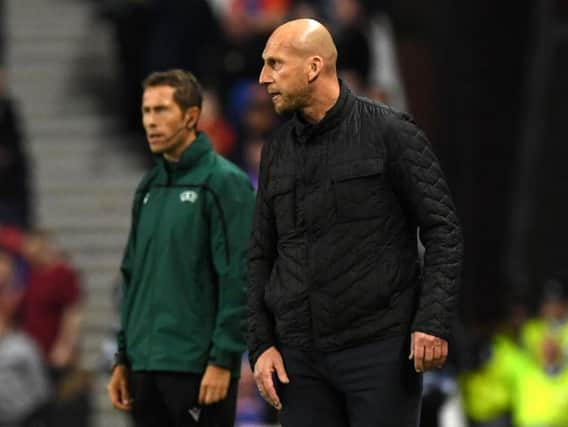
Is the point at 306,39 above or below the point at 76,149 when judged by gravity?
above

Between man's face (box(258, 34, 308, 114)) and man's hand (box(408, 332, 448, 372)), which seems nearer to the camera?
man's hand (box(408, 332, 448, 372))

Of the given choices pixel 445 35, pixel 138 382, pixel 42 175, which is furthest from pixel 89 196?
pixel 138 382

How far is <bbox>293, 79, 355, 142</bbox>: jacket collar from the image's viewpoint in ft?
24.1

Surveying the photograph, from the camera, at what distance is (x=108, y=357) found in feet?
40.5

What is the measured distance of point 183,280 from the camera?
8227mm

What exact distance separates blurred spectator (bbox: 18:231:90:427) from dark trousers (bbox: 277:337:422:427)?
7311 millimetres

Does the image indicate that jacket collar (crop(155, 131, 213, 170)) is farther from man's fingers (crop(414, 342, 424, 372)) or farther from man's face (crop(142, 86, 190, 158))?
man's fingers (crop(414, 342, 424, 372))

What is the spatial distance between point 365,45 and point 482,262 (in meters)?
3.81

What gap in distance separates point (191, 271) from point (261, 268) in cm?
76

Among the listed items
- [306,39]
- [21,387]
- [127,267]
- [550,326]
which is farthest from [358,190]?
[550,326]

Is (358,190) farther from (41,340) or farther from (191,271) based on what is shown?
(41,340)

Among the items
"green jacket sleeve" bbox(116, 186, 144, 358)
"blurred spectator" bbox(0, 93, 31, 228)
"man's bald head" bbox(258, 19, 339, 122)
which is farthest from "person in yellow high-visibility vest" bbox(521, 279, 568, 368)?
"man's bald head" bbox(258, 19, 339, 122)

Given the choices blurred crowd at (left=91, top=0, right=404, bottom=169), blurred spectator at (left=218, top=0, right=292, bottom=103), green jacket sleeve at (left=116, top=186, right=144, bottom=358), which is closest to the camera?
green jacket sleeve at (left=116, top=186, right=144, bottom=358)

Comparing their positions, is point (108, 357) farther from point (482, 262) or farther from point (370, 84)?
point (482, 262)
